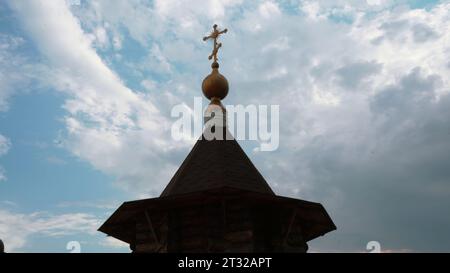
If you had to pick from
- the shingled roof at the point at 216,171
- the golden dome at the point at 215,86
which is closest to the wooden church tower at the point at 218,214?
Answer: the shingled roof at the point at 216,171

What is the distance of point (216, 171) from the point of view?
10.5 meters

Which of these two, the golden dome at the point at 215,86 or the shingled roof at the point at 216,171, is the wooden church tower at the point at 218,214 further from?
the golden dome at the point at 215,86

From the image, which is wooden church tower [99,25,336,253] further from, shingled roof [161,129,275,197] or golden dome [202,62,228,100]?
golden dome [202,62,228,100]

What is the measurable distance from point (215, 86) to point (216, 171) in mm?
3624

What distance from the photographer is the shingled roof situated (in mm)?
→ 10258

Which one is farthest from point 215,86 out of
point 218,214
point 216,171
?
point 218,214

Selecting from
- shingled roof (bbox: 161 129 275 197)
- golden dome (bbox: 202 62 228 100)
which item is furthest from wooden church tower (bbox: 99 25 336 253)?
golden dome (bbox: 202 62 228 100)

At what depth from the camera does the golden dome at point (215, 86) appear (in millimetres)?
13375

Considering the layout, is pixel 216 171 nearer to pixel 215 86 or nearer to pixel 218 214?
pixel 218 214

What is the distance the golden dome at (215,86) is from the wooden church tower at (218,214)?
2335mm
